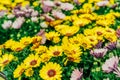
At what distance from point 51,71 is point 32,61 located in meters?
0.14

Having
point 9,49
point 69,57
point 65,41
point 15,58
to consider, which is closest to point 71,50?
point 69,57

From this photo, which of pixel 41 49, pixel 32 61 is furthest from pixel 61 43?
pixel 32 61

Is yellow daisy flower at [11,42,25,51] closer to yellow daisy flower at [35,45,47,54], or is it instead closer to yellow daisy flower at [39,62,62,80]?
yellow daisy flower at [35,45,47,54]

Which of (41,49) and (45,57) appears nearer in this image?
(45,57)

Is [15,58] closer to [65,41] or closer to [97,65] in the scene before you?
[65,41]

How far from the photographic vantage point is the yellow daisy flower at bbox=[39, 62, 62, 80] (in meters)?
2.26

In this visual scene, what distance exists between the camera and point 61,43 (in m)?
2.62

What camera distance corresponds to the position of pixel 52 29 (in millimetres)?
2984

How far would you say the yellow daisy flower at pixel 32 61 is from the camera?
2355mm

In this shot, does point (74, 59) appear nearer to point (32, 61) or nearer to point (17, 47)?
point (32, 61)

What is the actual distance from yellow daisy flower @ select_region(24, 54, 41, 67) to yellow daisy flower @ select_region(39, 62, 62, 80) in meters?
0.06

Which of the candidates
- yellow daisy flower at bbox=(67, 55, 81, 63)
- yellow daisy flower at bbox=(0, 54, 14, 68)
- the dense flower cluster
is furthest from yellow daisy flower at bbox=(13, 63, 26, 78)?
yellow daisy flower at bbox=(67, 55, 81, 63)

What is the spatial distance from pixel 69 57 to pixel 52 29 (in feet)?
2.33

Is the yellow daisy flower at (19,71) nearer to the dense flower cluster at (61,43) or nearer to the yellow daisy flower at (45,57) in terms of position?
the dense flower cluster at (61,43)
